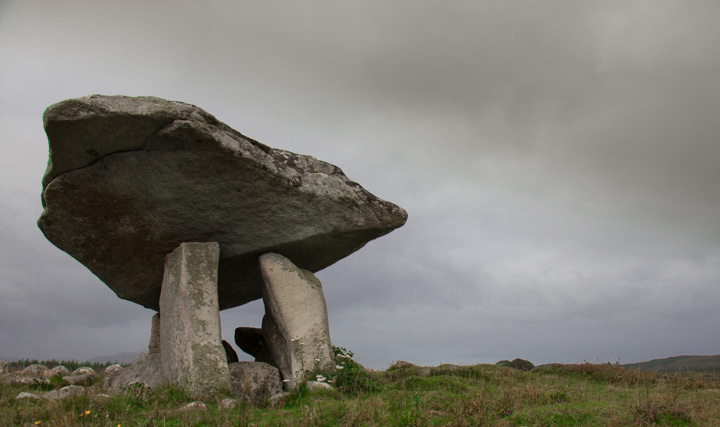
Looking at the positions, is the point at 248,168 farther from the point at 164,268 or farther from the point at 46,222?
the point at 46,222

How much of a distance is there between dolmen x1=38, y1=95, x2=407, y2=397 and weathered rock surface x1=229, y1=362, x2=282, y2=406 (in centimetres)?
6

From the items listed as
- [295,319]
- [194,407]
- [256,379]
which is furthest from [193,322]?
[194,407]

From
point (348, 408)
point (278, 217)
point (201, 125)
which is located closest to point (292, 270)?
point (278, 217)

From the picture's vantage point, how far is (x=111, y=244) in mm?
11719

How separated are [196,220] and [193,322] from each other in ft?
6.58

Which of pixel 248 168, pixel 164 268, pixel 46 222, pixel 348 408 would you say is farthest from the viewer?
pixel 164 268

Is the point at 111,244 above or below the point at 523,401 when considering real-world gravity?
above

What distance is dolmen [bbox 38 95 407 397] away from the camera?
971cm

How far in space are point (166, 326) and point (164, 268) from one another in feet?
4.70

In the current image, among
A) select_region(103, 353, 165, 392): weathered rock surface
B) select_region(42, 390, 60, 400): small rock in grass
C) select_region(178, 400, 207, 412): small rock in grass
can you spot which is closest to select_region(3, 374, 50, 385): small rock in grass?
select_region(103, 353, 165, 392): weathered rock surface

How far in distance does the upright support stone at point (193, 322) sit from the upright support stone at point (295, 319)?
1184 millimetres

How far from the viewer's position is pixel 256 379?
1083cm

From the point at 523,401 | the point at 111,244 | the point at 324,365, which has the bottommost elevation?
the point at 523,401

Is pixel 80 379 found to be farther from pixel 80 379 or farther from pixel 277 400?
pixel 277 400
